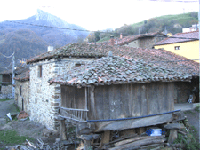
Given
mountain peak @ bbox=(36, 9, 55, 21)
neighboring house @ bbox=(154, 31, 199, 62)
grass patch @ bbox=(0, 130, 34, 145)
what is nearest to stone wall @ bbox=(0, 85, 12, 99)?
grass patch @ bbox=(0, 130, 34, 145)

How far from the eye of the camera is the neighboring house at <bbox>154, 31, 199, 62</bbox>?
1712cm

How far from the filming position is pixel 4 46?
43.3m

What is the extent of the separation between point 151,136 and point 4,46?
4412cm

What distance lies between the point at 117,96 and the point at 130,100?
1.89 ft

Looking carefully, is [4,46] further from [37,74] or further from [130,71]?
[130,71]

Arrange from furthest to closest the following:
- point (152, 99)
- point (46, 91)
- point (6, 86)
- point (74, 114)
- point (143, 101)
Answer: point (6, 86)
point (46, 91)
point (152, 99)
point (143, 101)
point (74, 114)

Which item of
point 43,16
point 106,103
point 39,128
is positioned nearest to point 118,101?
point 106,103

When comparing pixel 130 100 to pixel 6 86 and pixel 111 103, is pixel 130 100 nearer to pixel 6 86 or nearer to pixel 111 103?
pixel 111 103

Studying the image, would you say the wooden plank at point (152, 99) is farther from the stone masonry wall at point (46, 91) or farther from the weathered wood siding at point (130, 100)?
the stone masonry wall at point (46, 91)

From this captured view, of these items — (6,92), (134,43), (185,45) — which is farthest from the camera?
(6,92)

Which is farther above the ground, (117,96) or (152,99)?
(117,96)

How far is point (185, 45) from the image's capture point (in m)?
17.9

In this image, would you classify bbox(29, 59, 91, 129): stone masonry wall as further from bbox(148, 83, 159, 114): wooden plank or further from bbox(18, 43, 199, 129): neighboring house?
bbox(148, 83, 159, 114): wooden plank

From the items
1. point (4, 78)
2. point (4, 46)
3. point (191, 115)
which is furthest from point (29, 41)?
point (191, 115)
